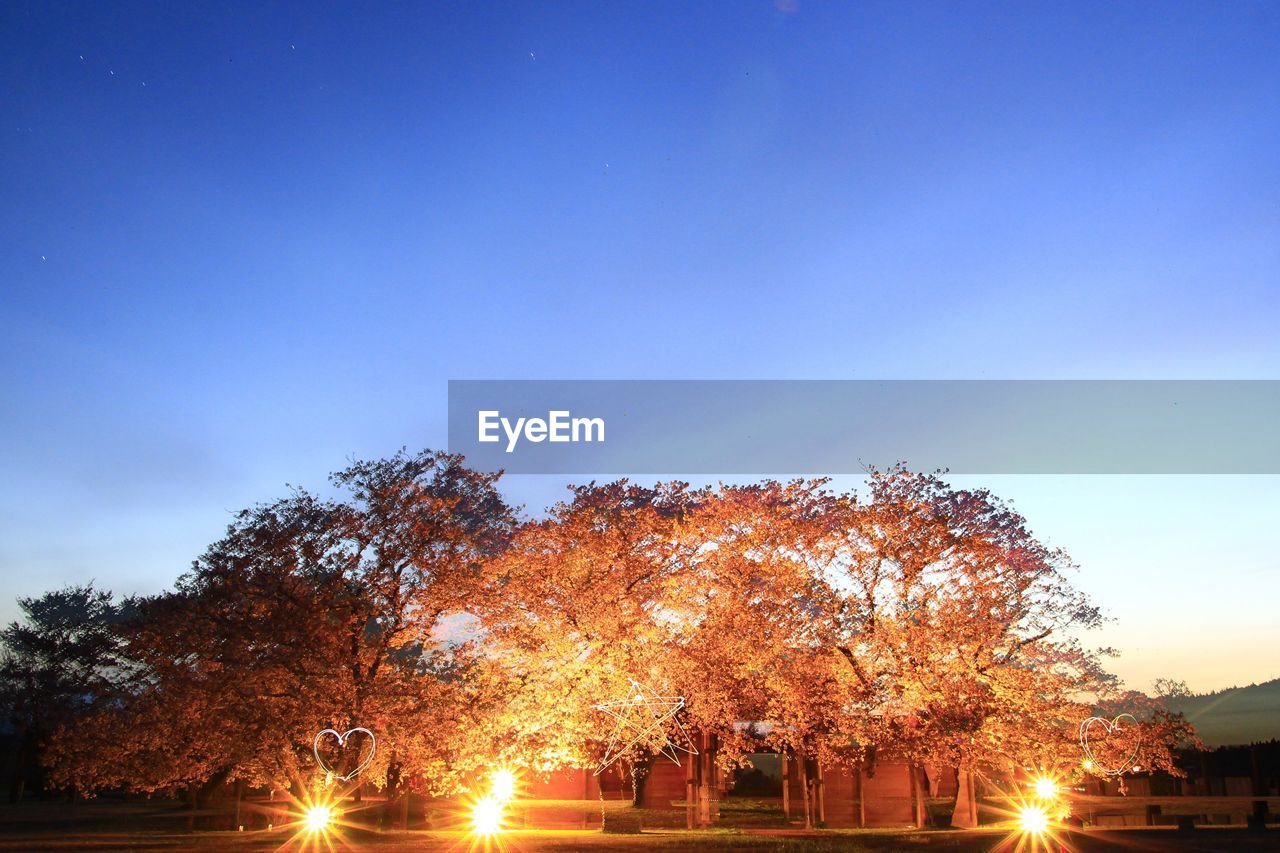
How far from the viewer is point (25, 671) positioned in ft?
217

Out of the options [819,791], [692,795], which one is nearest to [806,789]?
[819,791]

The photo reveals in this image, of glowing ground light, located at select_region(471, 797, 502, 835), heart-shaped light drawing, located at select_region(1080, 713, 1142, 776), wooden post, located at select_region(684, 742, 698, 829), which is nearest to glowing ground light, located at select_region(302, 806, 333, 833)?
glowing ground light, located at select_region(471, 797, 502, 835)

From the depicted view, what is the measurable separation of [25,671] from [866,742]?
57034 millimetres

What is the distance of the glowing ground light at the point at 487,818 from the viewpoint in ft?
117

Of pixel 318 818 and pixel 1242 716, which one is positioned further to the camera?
pixel 1242 716

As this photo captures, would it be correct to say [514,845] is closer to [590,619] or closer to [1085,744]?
[590,619]

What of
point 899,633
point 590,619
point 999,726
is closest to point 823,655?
point 899,633

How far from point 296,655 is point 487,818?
31.4 ft

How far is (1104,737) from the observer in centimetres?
3609

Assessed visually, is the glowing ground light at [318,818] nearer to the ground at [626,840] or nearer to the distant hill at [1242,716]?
the ground at [626,840]

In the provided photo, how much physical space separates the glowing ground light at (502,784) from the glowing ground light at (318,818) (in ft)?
19.5

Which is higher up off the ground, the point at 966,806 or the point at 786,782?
the point at 786,782

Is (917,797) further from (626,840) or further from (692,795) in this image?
(626,840)

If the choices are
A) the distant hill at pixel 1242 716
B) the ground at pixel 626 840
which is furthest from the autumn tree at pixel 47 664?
the distant hill at pixel 1242 716
